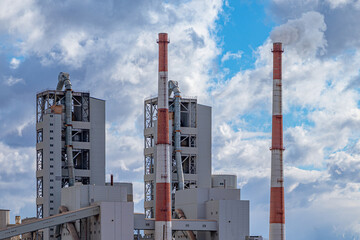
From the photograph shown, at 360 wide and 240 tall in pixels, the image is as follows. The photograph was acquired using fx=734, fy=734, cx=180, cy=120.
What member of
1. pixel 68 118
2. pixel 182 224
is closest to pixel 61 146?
pixel 68 118

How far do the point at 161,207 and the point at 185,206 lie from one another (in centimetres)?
1108

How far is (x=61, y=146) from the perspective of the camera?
284 ft

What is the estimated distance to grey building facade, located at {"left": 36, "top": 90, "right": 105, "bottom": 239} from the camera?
83.9 m

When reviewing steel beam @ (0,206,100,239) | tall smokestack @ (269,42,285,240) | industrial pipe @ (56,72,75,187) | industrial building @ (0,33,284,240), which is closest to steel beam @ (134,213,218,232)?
industrial building @ (0,33,284,240)

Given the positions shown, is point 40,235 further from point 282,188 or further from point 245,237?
point 282,188

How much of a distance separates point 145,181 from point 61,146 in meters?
12.4

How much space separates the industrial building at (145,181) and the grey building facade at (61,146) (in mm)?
115

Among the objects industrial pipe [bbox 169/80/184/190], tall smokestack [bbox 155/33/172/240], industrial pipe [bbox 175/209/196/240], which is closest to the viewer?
tall smokestack [bbox 155/33/172/240]

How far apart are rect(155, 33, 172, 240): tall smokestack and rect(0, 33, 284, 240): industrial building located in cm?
10

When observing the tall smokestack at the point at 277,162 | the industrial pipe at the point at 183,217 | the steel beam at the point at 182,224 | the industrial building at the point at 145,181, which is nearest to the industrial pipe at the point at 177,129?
the industrial building at the point at 145,181

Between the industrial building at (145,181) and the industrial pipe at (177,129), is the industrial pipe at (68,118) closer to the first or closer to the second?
the industrial building at (145,181)

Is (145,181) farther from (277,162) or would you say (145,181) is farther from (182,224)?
(277,162)

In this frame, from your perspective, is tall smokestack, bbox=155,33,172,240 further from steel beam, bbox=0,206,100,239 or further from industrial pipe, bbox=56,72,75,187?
industrial pipe, bbox=56,72,75,187

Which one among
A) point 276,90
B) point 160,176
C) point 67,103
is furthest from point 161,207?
point 67,103
